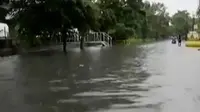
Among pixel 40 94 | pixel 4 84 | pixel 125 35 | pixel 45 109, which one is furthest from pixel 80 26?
pixel 125 35

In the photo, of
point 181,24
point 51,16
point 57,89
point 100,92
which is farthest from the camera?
point 181,24

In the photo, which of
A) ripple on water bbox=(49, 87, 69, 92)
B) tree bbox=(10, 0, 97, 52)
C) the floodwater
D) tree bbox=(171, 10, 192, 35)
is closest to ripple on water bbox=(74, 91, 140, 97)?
the floodwater

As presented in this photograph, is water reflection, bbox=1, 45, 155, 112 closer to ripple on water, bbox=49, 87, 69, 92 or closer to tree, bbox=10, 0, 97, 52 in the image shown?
ripple on water, bbox=49, 87, 69, 92

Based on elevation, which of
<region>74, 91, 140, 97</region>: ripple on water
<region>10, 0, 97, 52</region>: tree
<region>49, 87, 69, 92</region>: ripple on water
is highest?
<region>10, 0, 97, 52</region>: tree

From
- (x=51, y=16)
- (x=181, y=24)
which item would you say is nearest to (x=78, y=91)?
(x=51, y=16)

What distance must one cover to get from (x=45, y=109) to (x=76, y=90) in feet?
9.70

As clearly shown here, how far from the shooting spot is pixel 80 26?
3666 cm

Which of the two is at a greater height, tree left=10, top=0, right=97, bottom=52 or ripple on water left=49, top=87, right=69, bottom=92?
tree left=10, top=0, right=97, bottom=52

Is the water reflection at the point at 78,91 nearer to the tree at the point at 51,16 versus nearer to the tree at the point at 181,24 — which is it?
the tree at the point at 51,16

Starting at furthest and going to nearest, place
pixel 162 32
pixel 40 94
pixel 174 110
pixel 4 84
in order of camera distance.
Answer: pixel 162 32
pixel 4 84
pixel 40 94
pixel 174 110

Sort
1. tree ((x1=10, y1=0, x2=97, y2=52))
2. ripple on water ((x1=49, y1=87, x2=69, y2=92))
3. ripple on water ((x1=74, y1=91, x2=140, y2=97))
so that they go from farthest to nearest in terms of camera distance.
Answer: tree ((x1=10, y1=0, x2=97, y2=52)), ripple on water ((x1=49, y1=87, x2=69, y2=92)), ripple on water ((x1=74, y1=91, x2=140, y2=97))

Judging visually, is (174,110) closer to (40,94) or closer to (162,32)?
(40,94)

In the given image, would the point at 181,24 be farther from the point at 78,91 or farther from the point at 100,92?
the point at 100,92

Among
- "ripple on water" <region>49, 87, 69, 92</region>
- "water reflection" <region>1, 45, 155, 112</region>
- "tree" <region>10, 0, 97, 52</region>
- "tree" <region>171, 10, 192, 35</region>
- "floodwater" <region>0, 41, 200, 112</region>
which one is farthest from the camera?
"tree" <region>171, 10, 192, 35</region>
